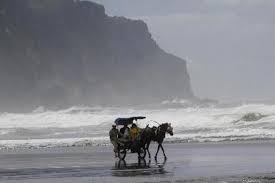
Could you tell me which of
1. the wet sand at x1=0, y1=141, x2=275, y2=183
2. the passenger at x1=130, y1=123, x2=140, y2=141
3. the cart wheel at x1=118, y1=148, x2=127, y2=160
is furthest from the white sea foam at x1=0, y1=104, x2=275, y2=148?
the passenger at x1=130, y1=123, x2=140, y2=141

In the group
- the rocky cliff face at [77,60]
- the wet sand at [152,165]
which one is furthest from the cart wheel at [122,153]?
the rocky cliff face at [77,60]

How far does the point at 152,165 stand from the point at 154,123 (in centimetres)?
3114

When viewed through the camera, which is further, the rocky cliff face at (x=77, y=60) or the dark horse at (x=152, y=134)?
the rocky cliff face at (x=77, y=60)

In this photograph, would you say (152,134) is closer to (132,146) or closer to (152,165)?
(132,146)

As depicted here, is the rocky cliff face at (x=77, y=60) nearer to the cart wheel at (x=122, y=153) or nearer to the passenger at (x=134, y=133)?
the cart wheel at (x=122, y=153)

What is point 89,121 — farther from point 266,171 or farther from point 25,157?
point 266,171

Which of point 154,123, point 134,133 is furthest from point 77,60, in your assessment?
point 134,133

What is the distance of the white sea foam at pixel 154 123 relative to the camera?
3962 centimetres

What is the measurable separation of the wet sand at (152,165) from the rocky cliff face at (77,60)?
288 feet

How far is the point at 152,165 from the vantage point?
25.4 m

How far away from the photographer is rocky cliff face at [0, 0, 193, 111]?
124812 mm

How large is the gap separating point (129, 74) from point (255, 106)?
103409mm

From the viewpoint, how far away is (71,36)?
479 feet

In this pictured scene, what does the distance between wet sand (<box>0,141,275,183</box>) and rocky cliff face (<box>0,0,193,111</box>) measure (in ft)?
288
